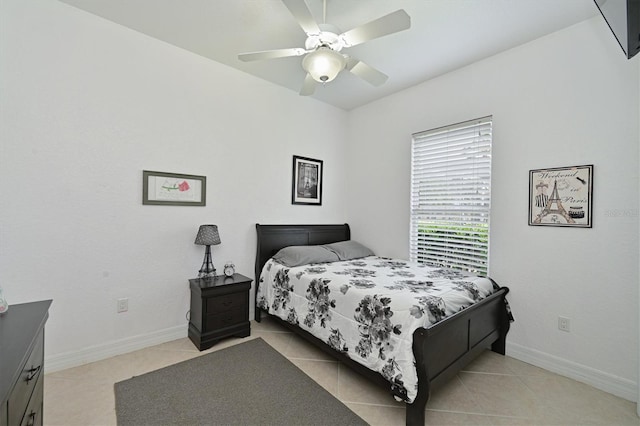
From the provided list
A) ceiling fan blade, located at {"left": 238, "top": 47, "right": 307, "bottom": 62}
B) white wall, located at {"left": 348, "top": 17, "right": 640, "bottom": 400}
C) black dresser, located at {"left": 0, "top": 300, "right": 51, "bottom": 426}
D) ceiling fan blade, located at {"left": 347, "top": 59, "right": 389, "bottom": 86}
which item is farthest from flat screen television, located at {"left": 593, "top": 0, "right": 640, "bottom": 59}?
black dresser, located at {"left": 0, "top": 300, "right": 51, "bottom": 426}

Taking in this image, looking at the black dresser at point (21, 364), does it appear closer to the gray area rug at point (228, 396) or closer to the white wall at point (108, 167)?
the gray area rug at point (228, 396)

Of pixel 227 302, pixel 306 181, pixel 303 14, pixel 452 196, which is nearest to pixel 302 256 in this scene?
pixel 227 302

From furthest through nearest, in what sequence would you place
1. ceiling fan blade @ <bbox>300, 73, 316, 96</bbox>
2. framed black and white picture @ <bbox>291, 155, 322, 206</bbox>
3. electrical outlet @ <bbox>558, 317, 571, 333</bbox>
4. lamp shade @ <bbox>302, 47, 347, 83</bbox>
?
framed black and white picture @ <bbox>291, 155, 322, 206</bbox>
ceiling fan blade @ <bbox>300, 73, 316, 96</bbox>
electrical outlet @ <bbox>558, 317, 571, 333</bbox>
lamp shade @ <bbox>302, 47, 347, 83</bbox>

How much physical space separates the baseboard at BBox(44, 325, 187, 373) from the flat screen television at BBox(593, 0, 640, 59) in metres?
3.84

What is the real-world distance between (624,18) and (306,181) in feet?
10.0

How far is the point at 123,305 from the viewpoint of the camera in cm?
254

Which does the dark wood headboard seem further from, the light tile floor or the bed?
the light tile floor

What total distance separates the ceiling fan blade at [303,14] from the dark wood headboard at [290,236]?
7.02 ft

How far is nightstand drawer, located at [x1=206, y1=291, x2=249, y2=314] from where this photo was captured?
2670 mm

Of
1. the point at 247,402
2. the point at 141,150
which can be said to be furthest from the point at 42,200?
the point at 247,402

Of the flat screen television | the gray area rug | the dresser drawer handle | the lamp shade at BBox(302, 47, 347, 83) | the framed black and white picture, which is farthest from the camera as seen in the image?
the framed black and white picture

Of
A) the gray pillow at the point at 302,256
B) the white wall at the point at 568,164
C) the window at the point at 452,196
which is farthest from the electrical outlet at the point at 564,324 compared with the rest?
the gray pillow at the point at 302,256

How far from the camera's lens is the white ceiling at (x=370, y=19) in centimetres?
217

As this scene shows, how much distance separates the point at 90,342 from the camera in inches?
94.1
